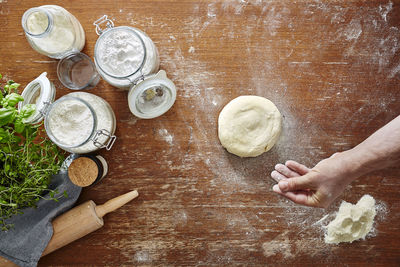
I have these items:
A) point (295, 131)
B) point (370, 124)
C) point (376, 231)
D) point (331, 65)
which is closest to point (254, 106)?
point (295, 131)

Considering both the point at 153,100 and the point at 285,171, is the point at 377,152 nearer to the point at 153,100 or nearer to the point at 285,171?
the point at 285,171

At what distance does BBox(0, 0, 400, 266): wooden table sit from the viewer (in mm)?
1213

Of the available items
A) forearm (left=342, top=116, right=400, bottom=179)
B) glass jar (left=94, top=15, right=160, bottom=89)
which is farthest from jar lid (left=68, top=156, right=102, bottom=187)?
forearm (left=342, top=116, right=400, bottom=179)

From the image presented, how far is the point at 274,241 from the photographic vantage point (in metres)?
1.25

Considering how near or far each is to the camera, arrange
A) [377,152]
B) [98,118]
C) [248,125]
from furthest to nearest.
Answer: [248,125] → [98,118] → [377,152]

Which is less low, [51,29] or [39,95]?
[51,29]

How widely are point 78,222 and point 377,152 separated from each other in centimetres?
109

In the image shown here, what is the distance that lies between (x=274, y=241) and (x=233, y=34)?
86 centimetres

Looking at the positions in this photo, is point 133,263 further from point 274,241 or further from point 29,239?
point 274,241

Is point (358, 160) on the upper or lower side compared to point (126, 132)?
upper

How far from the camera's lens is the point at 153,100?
1128mm

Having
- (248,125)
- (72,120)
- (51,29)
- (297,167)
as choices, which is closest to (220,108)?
(248,125)

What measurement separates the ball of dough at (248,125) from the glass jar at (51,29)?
638 mm

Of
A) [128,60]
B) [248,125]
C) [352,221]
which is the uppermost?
[128,60]
